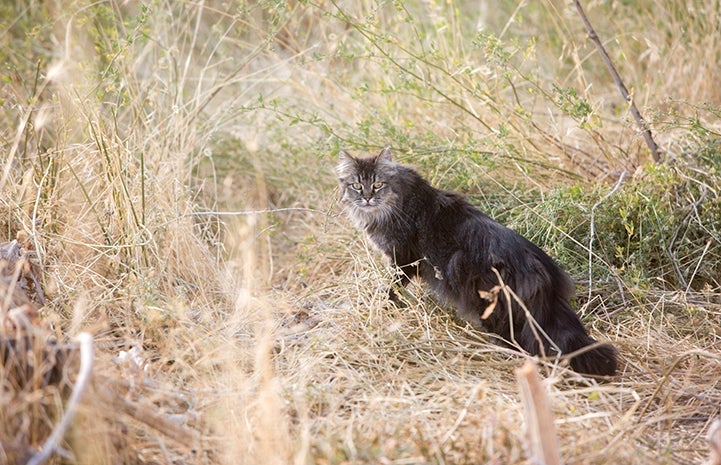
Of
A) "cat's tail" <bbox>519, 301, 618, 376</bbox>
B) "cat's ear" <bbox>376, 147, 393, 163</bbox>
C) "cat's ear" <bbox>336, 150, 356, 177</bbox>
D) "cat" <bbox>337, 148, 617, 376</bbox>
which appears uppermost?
"cat's ear" <bbox>376, 147, 393, 163</bbox>

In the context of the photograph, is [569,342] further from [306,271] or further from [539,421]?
[306,271]

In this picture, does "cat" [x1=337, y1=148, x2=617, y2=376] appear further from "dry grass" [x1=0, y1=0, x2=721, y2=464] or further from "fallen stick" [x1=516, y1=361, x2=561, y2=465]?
"fallen stick" [x1=516, y1=361, x2=561, y2=465]

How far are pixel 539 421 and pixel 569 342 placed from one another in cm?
98

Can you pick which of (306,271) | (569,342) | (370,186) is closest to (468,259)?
(569,342)

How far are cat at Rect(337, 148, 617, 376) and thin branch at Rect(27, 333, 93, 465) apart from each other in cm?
131

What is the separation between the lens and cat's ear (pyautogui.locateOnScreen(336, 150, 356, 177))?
11.7 ft

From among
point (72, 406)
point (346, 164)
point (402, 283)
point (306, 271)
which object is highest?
point (346, 164)

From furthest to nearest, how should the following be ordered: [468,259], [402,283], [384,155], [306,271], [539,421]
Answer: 1. [306,271]
2. [384,155]
3. [402,283]
4. [468,259]
5. [539,421]

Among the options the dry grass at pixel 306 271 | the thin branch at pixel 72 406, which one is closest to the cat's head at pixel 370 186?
the dry grass at pixel 306 271

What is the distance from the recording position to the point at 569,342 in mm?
2762

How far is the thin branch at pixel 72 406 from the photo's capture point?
5.52ft

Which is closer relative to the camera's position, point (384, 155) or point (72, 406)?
point (72, 406)

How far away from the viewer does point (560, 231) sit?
3408mm

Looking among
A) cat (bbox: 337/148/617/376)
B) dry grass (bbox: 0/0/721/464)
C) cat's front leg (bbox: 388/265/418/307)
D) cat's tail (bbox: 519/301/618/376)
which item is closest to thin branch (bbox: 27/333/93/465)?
dry grass (bbox: 0/0/721/464)
